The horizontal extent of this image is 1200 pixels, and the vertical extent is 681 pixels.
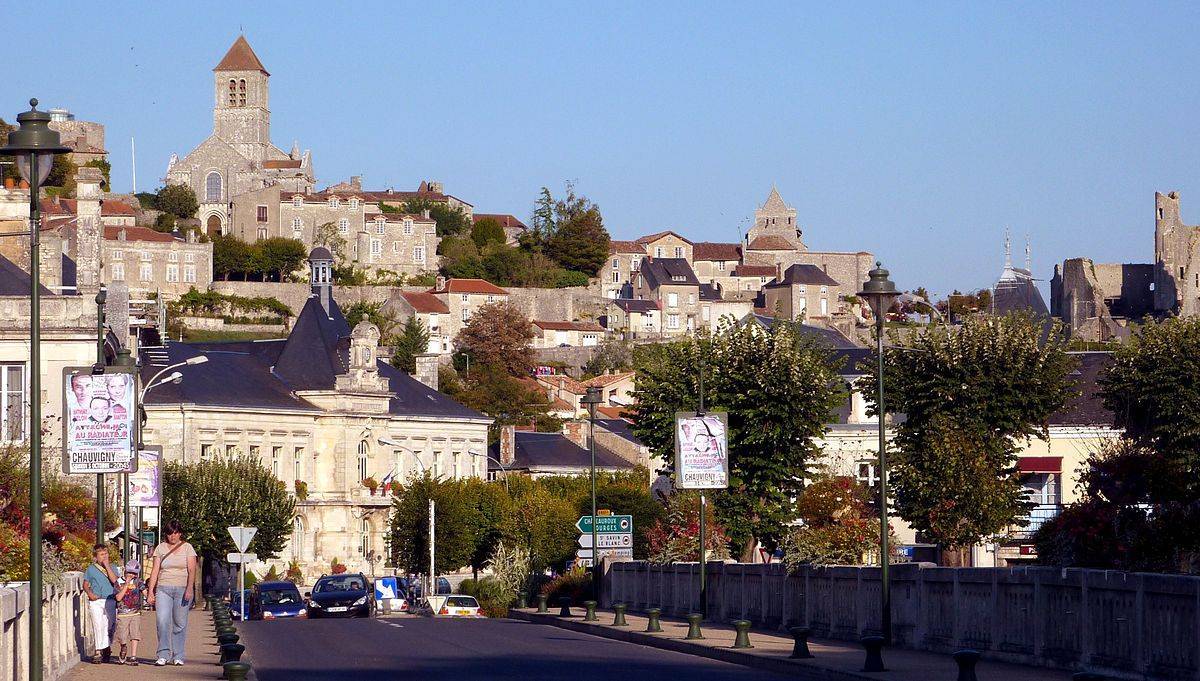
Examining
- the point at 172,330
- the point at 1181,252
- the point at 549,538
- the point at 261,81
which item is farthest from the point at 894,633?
the point at 261,81

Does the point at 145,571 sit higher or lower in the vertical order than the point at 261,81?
lower

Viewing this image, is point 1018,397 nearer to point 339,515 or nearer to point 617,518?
point 617,518

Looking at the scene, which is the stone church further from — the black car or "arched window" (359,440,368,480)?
the black car

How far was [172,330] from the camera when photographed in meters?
131

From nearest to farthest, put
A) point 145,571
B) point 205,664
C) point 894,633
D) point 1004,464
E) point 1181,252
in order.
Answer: point 205,664, point 894,633, point 145,571, point 1004,464, point 1181,252

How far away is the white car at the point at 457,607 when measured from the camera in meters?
51.8

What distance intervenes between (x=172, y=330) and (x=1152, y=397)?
9491cm

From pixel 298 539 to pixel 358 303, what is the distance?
262 feet

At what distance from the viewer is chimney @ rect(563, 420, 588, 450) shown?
312ft

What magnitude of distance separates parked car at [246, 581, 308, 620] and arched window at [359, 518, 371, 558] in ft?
84.5

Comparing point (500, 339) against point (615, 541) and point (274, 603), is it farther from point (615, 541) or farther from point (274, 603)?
point (615, 541)

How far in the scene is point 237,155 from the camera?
166875mm

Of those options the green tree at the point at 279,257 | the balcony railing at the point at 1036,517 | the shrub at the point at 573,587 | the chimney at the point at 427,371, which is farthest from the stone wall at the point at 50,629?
the green tree at the point at 279,257

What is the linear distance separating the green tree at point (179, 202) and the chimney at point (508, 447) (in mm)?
Answer: 78453
